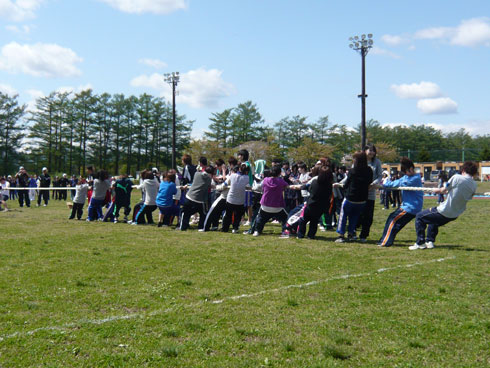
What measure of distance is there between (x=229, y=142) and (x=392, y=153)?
3059cm

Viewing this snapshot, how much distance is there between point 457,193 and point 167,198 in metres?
8.19

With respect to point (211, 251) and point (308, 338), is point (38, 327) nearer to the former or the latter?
point (308, 338)

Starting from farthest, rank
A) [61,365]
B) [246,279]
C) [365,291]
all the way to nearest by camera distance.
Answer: [246,279] → [365,291] → [61,365]

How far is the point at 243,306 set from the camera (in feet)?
17.5

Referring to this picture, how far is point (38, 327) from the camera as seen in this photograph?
15.0ft

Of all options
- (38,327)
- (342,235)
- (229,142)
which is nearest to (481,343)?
(38,327)

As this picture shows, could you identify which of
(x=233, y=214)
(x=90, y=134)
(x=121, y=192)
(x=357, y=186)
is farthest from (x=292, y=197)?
(x=90, y=134)

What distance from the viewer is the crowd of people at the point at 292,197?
31.5 ft

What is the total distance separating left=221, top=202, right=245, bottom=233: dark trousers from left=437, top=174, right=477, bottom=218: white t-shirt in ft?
17.3

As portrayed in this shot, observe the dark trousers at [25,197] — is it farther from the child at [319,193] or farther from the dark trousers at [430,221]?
the dark trousers at [430,221]

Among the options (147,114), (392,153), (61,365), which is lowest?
(61,365)

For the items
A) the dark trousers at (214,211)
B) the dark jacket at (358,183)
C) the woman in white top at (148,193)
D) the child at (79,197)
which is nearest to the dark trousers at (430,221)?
the dark jacket at (358,183)

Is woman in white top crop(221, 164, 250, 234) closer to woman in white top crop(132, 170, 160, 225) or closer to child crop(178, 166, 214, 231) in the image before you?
child crop(178, 166, 214, 231)

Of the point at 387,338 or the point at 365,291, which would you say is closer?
the point at 387,338
